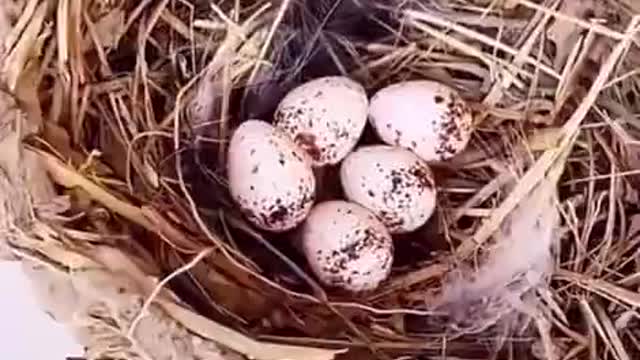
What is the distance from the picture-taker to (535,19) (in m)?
1.19

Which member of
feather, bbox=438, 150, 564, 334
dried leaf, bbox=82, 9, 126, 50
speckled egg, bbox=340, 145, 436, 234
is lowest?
feather, bbox=438, 150, 564, 334

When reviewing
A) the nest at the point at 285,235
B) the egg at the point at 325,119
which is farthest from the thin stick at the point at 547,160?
the egg at the point at 325,119

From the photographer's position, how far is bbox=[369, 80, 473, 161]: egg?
1.13 metres

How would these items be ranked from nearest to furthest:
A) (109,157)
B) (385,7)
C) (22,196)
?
(22,196) < (109,157) < (385,7)

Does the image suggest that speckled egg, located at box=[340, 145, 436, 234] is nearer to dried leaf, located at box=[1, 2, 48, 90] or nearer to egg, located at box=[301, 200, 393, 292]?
egg, located at box=[301, 200, 393, 292]

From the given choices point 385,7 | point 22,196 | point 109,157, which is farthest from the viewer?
point 385,7

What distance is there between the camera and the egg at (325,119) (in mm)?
1121

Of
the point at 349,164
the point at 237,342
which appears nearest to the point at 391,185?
the point at 349,164

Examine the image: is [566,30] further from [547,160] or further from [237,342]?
[237,342]

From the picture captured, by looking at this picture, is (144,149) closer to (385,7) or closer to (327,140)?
A: (327,140)

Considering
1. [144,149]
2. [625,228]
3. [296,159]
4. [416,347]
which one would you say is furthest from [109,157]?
[625,228]

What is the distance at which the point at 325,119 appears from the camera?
44.1 inches

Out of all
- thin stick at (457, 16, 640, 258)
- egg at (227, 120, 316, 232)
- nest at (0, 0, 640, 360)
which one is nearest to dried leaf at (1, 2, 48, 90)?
nest at (0, 0, 640, 360)

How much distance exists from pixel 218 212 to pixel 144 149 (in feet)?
0.25
